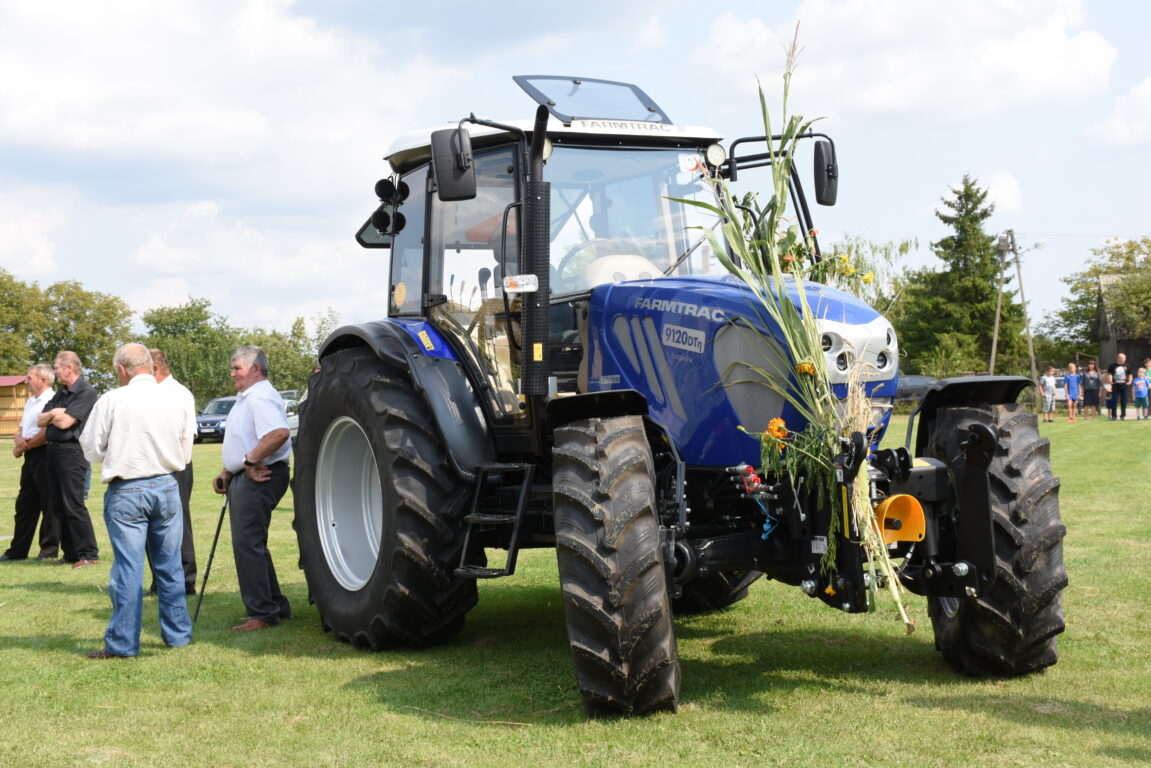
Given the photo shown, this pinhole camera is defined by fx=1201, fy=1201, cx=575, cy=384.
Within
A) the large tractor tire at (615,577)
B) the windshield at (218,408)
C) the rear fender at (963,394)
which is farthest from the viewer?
the windshield at (218,408)

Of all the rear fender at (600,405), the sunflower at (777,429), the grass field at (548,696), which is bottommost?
the grass field at (548,696)

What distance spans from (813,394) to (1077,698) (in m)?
1.74

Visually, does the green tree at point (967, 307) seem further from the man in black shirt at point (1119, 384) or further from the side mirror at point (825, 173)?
the side mirror at point (825, 173)

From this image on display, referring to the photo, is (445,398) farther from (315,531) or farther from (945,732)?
(945,732)

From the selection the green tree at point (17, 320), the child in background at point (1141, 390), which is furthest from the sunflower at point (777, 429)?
the green tree at point (17, 320)

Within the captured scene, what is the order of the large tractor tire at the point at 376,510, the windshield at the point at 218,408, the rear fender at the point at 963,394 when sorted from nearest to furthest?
the rear fender at the point at 963,394
the large tractor tire at the point at 376,510
the windshield at the point at 218,408

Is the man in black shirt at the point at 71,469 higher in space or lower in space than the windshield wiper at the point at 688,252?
lower

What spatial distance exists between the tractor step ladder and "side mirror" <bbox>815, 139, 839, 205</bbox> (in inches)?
80.5

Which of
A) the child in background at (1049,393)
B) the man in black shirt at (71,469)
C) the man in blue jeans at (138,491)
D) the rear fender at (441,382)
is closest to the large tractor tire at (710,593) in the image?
the rear fender at (441,382)

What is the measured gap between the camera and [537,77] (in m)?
6.67

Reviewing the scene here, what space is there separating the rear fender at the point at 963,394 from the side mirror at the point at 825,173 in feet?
3.65

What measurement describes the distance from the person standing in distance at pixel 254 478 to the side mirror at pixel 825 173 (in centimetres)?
359

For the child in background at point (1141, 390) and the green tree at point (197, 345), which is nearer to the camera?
the child in background at point (1141, 390)

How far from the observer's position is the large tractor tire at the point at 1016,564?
5.25 m
